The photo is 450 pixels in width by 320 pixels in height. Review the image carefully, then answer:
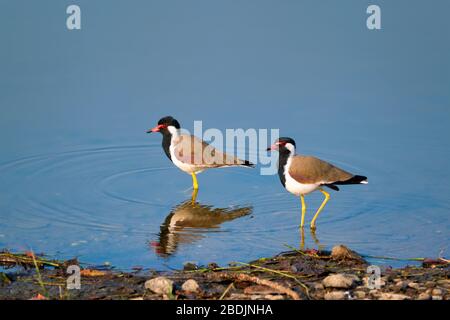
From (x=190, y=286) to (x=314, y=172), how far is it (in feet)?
9.82

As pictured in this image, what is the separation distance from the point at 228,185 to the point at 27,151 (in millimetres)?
2813

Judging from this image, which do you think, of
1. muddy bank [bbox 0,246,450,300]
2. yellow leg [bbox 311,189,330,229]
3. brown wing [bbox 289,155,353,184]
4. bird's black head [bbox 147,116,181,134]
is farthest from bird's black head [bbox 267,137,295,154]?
bird's black head [bbox 147,116,181,134]

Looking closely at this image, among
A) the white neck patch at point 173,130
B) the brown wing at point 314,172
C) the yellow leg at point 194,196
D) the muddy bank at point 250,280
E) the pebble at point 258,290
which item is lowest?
the muddy bank at point 250,280

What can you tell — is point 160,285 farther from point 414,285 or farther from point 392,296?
point 414,285

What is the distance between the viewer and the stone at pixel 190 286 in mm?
7094

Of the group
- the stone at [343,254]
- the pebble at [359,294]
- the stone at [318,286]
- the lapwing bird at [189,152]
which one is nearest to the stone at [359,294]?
the pebble at [359,294]

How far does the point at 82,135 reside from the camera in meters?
12.3

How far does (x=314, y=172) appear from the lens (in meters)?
9.66

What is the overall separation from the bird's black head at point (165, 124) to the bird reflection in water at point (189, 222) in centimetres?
142

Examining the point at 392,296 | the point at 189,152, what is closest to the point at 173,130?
the point at 189,152

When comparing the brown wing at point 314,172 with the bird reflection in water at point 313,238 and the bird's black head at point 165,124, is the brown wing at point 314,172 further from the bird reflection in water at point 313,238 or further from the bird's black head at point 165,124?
the bird's black head at point 165,124
